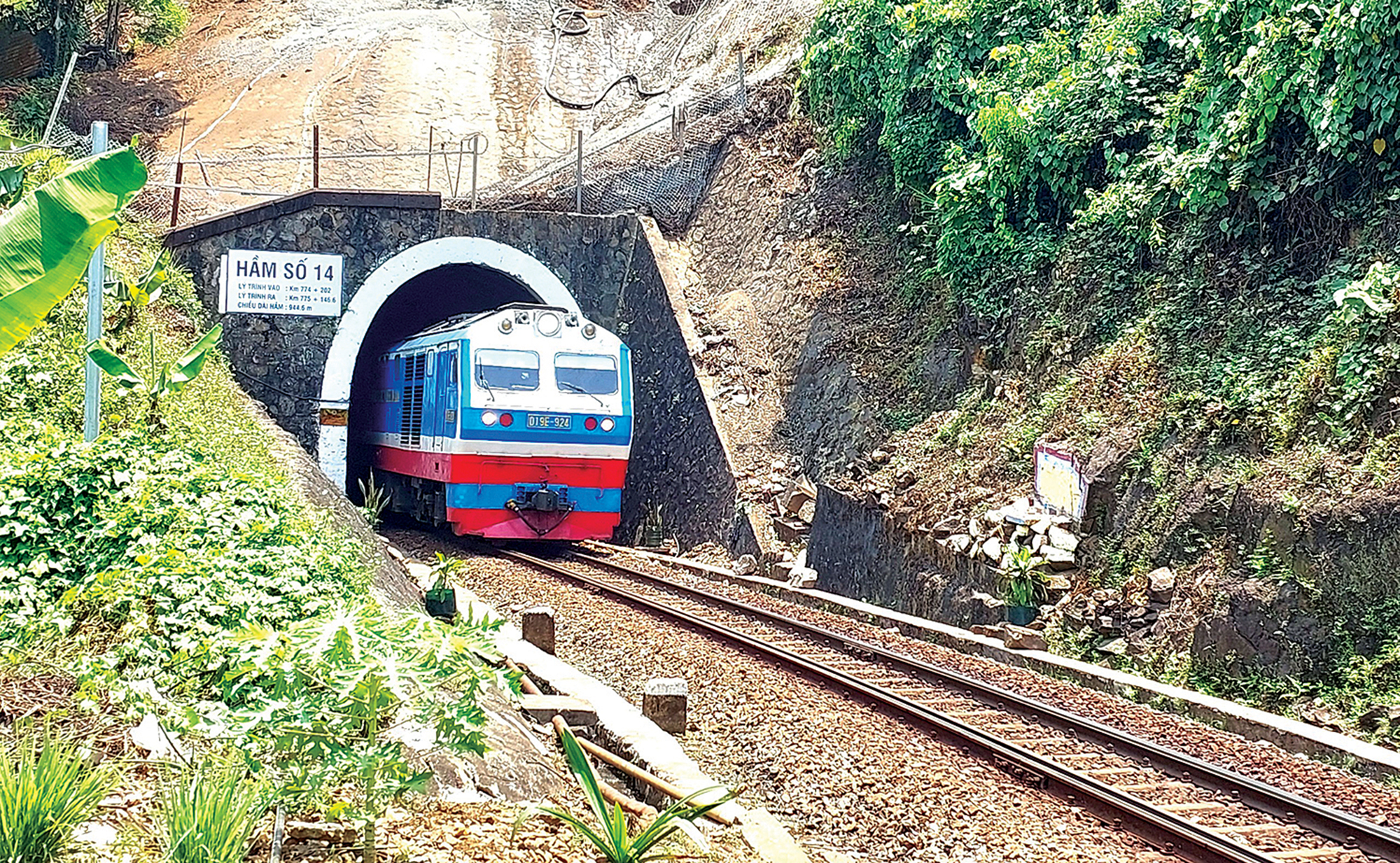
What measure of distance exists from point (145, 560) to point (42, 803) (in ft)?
9.27

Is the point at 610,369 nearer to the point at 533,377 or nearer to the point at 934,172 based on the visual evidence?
the point at 533,377

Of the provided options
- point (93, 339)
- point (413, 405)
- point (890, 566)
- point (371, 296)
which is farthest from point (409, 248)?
point (93, 339)

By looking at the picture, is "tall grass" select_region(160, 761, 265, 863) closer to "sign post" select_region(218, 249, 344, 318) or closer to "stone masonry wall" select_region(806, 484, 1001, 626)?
"stone masonry wall" select_region(806, 484, 1001, 626)

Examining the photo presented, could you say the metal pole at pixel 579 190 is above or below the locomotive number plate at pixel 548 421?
above

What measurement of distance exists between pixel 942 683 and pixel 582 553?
31.4 feet

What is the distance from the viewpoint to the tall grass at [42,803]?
11.5ft

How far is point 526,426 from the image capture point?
1836 cm

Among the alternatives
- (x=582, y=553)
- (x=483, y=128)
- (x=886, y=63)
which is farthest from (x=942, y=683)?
(x=483, y=128)

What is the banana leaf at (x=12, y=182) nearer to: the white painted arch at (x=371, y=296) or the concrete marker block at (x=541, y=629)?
the concrete marker block at (x=541, y=629)

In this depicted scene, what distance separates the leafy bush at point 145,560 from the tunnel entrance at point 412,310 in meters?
15.1

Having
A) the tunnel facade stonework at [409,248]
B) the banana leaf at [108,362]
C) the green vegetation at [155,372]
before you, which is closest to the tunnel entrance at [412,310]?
the tunnel facade stonework at [409,248]

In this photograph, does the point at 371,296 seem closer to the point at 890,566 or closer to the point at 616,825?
the point at 890,566

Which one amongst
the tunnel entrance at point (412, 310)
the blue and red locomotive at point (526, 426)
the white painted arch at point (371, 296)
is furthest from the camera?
the tunnel entrance at point (412, 310)

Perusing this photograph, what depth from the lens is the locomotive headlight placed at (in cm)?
1894
